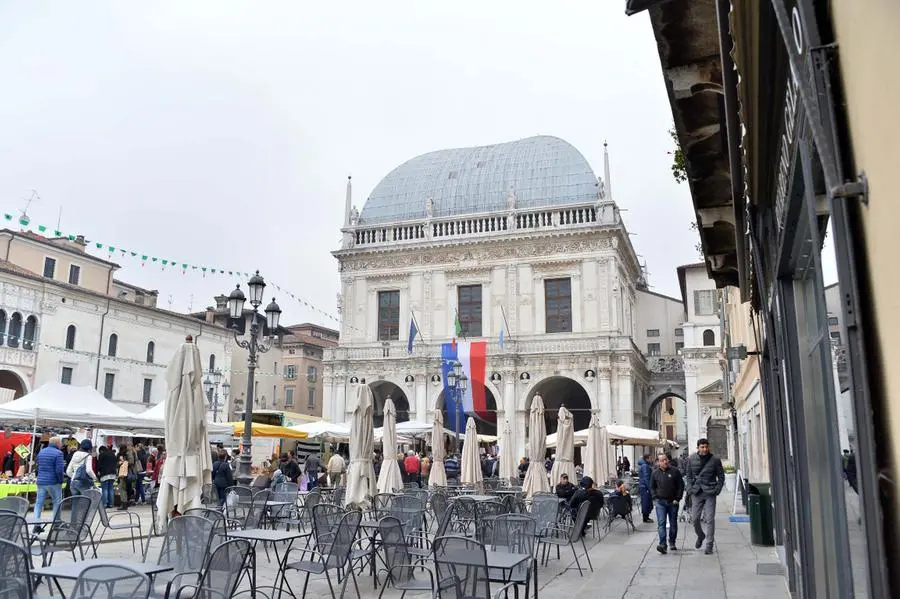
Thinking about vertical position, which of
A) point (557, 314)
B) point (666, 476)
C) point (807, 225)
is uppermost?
point (557, 314)

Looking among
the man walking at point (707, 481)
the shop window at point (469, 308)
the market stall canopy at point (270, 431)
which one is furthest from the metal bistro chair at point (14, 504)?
the shop window at point (469, 308)

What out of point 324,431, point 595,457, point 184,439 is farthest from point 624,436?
point 184,439

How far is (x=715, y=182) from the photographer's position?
25.2 ft

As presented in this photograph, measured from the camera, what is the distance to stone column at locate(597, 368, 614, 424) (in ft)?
117

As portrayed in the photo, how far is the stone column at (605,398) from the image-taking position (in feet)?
117

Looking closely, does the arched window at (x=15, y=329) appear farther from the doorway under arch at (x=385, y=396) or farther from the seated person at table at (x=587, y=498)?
the seated person at table at (x=587, y=498)

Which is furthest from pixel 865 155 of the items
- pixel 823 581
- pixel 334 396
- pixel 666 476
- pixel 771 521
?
pixel 334 396

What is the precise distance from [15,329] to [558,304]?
26.8 metres

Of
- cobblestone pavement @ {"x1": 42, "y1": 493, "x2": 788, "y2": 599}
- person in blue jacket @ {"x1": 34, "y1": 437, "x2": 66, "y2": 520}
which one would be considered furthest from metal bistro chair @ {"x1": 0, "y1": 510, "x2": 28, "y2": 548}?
person in blue jacket @ {"x1": 34, "y1": 437, "x2": 66, "y2": 520}

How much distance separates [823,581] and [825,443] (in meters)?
0.93

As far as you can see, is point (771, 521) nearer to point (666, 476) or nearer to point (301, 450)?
point (666, 476)

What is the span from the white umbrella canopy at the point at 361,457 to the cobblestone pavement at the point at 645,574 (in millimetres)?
2147

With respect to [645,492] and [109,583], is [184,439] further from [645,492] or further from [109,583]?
[645,492]

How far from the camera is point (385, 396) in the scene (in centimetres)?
4197
